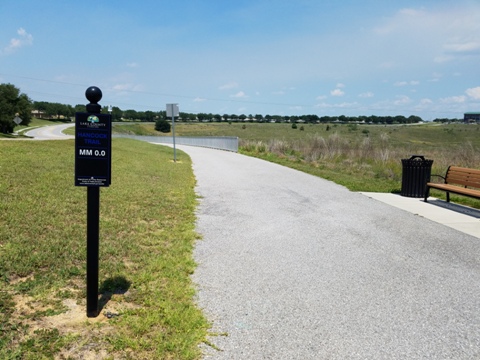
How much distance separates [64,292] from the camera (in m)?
3.71

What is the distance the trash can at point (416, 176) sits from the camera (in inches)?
411

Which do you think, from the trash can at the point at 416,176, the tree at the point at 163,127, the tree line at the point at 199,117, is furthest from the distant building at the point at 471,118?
the trash can at the point at 416,176

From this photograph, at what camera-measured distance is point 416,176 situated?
10.5m

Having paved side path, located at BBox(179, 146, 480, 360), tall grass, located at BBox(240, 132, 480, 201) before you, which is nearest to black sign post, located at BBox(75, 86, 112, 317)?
paved side path, located at BBox(179, 146, 480, 360)

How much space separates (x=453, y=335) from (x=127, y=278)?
3.19 meters

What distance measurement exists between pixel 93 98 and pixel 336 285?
125 inches

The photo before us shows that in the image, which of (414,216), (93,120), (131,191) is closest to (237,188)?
(131,191)

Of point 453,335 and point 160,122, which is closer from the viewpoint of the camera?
point 453,335

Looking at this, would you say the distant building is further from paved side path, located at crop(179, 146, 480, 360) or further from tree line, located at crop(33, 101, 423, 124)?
paved side path, located at crop(179, 146, 480, 360)

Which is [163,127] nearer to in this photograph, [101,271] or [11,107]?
[11,107]

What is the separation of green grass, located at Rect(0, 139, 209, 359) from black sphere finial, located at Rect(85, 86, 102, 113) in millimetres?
1770

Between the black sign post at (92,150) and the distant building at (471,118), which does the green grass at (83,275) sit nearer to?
the black sign post at (92,150)

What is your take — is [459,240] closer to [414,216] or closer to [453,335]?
[414,216]

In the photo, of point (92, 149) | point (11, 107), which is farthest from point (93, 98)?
point (11, 107)
